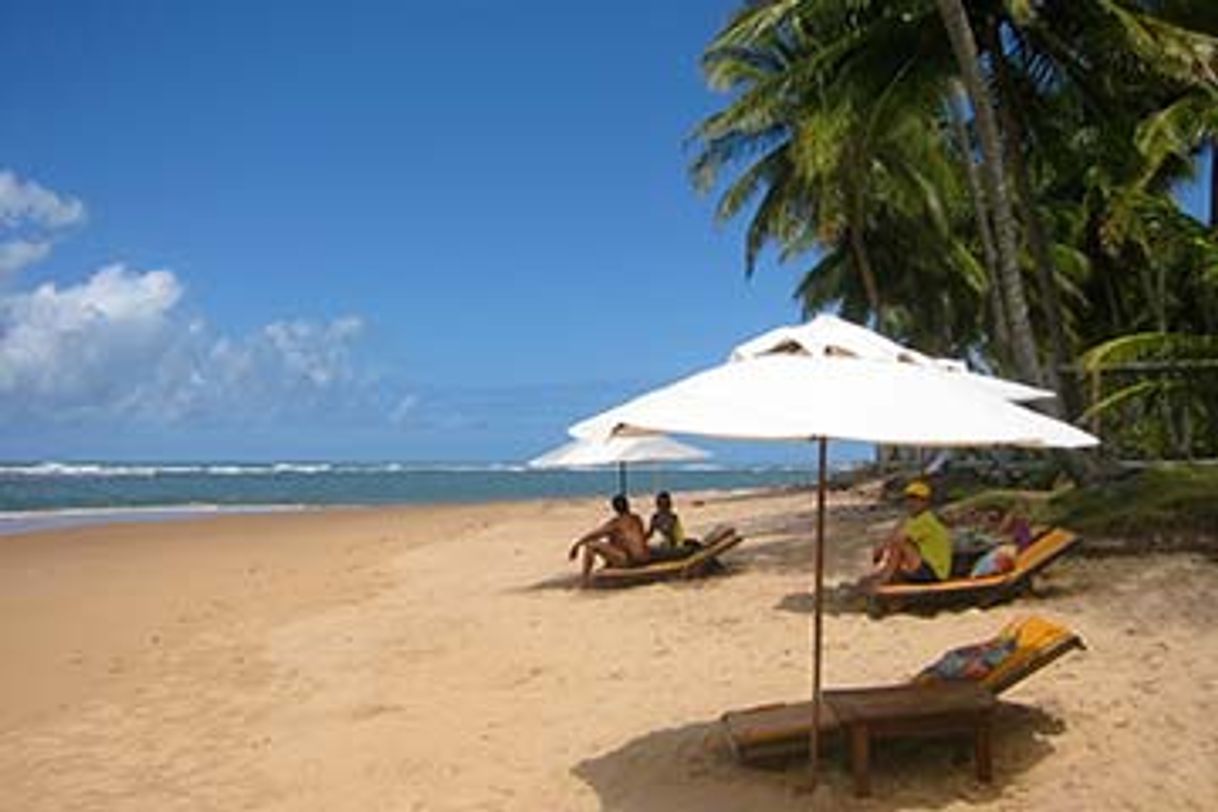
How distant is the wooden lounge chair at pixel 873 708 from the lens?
18.7 feet

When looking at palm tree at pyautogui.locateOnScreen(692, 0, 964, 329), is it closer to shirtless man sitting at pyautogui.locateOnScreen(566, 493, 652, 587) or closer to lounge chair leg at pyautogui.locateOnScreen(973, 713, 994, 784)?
shirtless man sitting at pyautogui.locateOnScreen(566, 493, 652, 587)

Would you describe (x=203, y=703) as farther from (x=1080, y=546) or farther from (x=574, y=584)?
(x=1080, y=546)

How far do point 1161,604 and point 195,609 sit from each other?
9.73m

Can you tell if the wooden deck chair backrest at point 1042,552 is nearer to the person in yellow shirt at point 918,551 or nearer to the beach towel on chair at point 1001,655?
the person in yellow shirt at point 918,551

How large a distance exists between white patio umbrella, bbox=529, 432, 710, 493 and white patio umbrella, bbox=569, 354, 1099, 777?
29.6ft

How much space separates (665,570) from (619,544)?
57 cm

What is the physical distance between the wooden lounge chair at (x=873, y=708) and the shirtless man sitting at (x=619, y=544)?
607 cm

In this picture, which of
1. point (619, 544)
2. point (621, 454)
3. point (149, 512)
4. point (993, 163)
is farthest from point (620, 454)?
point (149, 512)

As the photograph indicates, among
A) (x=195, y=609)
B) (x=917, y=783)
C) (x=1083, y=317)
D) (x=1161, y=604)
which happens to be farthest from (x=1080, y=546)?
(x=1083, y=317)

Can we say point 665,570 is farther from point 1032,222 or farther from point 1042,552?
point 1032,222

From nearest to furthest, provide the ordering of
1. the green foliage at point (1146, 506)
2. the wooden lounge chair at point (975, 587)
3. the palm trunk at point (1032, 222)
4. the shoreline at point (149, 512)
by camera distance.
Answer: the wooden lounge chair at point (975, 587), the green foliage at point (1146, 506), the palm trunk at point (1032, 222), the shoreline at point (149, 512)

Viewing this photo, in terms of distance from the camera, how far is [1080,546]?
11.0 m

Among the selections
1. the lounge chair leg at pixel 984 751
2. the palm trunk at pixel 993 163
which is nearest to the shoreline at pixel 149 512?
the palm trunk at pixel 993 163

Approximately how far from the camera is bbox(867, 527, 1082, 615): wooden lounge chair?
30.2ft
